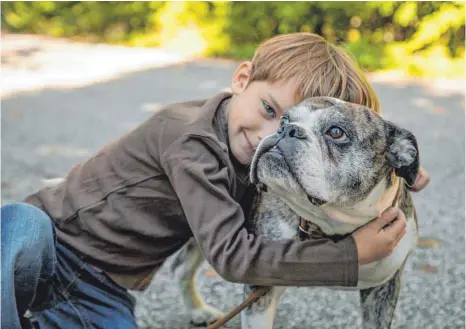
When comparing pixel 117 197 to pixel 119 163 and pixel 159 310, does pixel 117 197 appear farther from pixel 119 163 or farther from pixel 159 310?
pixel 159 310

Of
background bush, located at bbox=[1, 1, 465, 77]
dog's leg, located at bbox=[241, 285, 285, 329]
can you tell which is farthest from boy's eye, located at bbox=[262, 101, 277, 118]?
background bush, located at bbox=[1, 1, 465, 77]

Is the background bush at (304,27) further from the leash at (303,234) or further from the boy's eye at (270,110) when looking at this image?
the leash at (303,234)

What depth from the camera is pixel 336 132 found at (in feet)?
7.99

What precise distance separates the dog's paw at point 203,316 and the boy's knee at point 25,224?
1001 millimetres

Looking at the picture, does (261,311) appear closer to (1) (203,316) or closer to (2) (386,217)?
(2) (386,217)

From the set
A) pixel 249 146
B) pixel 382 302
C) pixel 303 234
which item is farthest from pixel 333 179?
pixel 382 302

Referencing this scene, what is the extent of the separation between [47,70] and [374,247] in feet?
31.6

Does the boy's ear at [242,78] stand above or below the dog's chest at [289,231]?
above

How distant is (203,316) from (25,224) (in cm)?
115

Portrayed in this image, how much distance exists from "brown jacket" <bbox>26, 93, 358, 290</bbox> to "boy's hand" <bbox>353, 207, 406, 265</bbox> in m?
0.04

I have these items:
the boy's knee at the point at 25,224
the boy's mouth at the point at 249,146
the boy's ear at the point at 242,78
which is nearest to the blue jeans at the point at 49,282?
the boy's knee at the point at 25,224

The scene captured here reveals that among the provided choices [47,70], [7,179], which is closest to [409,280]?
[7,179]

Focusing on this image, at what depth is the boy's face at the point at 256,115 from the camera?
270 centimetres

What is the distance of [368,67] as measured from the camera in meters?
10.4
